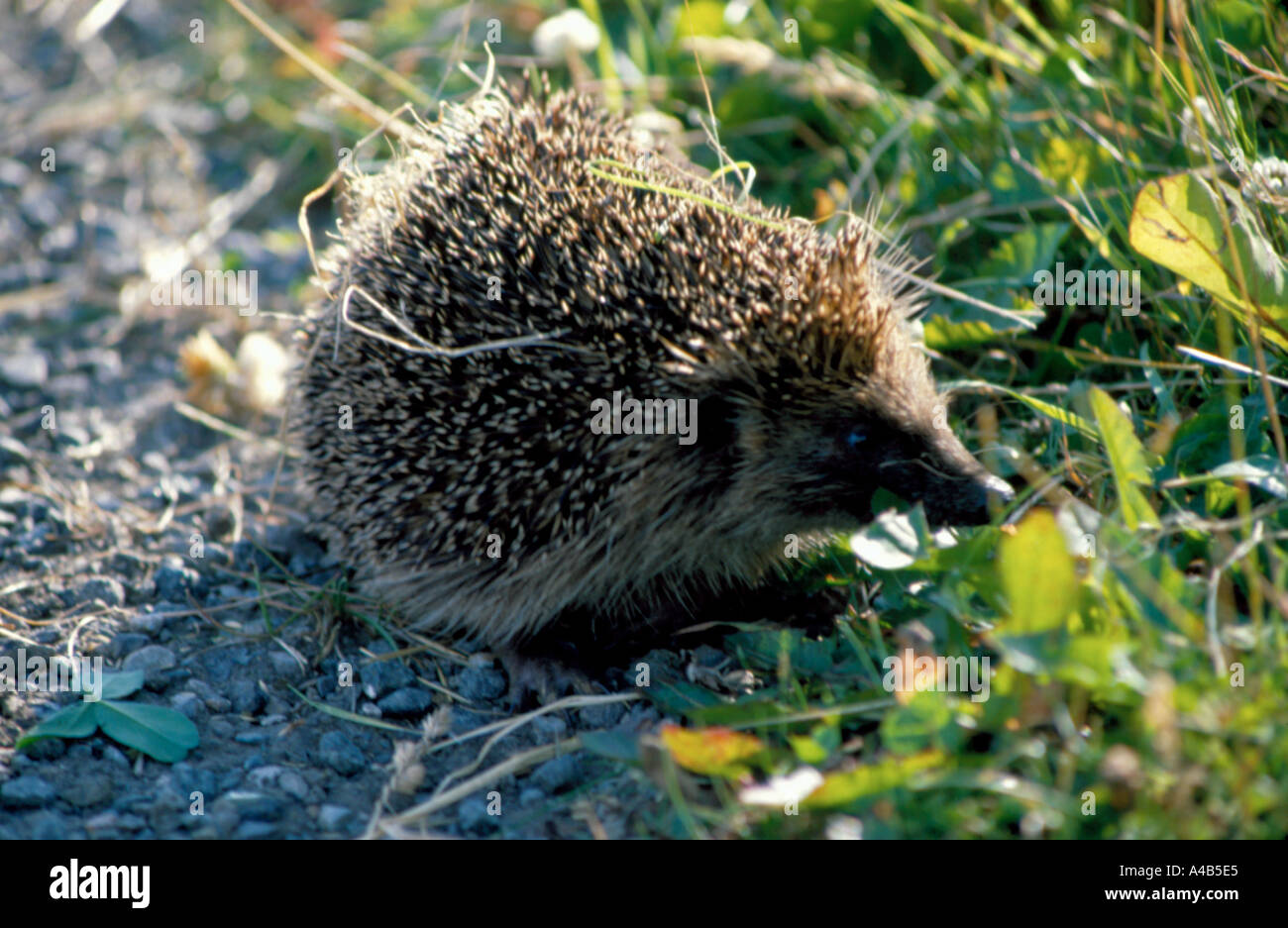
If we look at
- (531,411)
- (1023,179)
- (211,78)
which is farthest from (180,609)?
(211,78)

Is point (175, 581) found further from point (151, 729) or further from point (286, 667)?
point (151, 729)

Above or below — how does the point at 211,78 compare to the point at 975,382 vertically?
above

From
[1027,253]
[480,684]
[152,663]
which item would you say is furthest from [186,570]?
[1027,253]

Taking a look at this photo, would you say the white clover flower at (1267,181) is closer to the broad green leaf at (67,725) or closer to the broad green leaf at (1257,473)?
the broad green leaf at (1257,473)

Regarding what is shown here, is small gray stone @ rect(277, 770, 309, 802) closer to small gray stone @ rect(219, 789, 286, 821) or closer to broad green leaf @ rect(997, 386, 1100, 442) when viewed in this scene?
small gray stone @ rect(219, 789, 286, 821)

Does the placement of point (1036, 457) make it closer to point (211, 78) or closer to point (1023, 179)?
point (1023, 179)

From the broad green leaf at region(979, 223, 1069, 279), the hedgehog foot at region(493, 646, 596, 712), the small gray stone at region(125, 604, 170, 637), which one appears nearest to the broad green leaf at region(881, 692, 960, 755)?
the hedgehog foot at region(493, 646, 596, 712)
